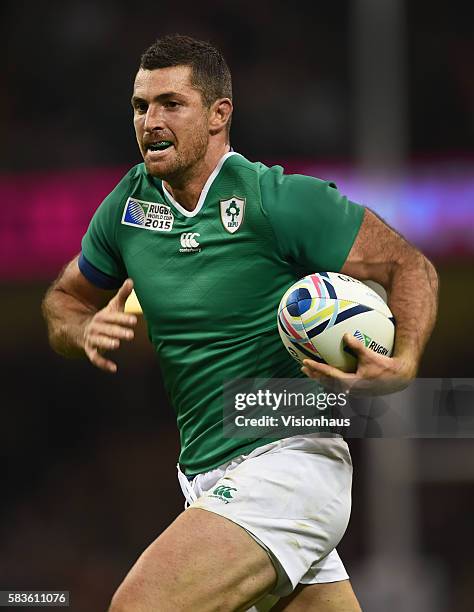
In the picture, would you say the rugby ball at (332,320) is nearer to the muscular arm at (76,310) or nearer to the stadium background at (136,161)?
the muscular arm at (76,310)

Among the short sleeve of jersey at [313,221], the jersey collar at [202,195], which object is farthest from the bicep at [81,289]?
the short sleeve of jersey at [313,221]

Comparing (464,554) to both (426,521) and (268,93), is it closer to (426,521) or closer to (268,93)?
(426,521)

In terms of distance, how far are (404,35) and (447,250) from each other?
6.23 ft

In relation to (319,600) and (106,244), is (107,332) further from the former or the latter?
(319,600)

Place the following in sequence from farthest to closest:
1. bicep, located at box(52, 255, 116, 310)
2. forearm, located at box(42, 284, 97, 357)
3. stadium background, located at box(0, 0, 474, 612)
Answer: stadium background, located at box(0, 0, 474, 612) < bicep, located at box(52, 255, 116, 310) < forearm, located at box(42, 284, 97, 357)

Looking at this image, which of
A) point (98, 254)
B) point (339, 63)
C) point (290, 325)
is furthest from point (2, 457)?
point (290, 325)

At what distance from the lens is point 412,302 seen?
359 cm

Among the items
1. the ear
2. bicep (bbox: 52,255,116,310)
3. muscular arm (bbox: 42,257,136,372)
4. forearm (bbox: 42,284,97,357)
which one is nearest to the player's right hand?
muscular arm (bbox: 42,257,136,372)

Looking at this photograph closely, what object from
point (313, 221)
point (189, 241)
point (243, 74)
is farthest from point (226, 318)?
point (243, 74)

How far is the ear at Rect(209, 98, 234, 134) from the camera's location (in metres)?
4.00

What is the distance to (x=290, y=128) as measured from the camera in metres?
9.88

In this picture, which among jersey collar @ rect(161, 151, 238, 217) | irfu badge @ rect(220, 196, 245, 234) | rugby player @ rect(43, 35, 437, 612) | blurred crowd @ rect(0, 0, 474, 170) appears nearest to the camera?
rugby player @ rect(43, 35, 437, 612)

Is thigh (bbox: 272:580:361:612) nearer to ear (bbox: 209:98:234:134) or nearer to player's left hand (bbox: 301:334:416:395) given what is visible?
player's left hand (bbox: 301:334:416:395)

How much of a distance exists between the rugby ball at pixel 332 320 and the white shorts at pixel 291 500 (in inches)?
13.4
